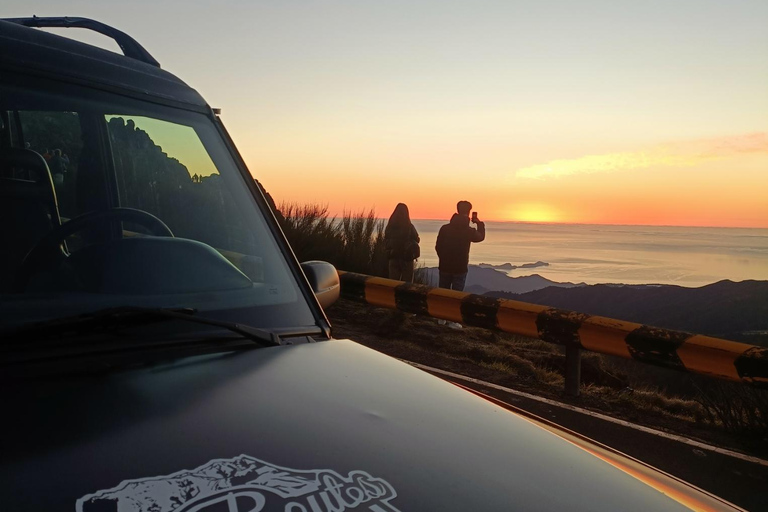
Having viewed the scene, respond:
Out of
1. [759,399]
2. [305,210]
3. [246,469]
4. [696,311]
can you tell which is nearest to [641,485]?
[246,469]

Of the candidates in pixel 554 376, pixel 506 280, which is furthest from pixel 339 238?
pixel 506 280

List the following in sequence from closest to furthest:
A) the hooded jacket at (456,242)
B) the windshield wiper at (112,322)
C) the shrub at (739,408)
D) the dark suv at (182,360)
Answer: the dark suv at (182,360) < the windshield wiper at (112,322) < the shrub at (739,408) < the hooded jacket at (456,242)

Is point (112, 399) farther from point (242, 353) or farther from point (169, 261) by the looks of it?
point (169, 261)

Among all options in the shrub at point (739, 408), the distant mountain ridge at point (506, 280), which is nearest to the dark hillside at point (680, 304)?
the distant mountain ridge at point (506, 280)

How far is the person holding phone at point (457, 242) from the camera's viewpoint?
1109 centimetres

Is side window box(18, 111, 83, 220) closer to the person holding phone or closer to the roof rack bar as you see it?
the roof rack bar

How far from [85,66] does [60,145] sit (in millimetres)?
284

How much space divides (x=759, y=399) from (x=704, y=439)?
836mm

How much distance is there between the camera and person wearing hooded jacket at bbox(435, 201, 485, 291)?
36.4 feet

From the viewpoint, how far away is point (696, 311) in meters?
28.3

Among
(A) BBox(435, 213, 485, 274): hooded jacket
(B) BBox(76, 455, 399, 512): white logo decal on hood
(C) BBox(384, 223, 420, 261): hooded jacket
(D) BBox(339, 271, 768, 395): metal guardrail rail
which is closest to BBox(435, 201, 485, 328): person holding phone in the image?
→ (A) BBox(435, 213, 485, 274): hooded jacket

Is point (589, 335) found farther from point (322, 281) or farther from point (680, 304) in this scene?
point (680, 304)

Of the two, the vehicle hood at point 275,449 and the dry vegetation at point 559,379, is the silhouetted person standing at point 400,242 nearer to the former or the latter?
the dry vegetation at point 559,379

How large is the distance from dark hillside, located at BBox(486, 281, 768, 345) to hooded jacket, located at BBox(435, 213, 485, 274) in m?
5.81
